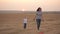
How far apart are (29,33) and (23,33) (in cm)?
17

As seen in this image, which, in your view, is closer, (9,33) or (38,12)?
(38,12)

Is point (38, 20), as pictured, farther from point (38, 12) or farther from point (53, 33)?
point (53, 33)

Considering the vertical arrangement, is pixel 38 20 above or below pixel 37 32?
above

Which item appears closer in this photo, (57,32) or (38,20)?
(38,20)

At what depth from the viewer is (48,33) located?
16.9 ft

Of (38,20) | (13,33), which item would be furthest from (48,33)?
(13,33)

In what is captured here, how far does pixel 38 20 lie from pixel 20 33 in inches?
26.3

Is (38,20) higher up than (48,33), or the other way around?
(38,20)

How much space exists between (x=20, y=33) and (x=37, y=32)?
19.2 inches

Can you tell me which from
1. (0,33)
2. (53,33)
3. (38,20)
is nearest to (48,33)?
(53,33)

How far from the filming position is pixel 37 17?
4.86 metres

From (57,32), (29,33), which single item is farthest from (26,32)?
(57,32)

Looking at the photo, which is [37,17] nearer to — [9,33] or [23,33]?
[23,33]

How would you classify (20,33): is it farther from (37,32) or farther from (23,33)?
(37,32)
